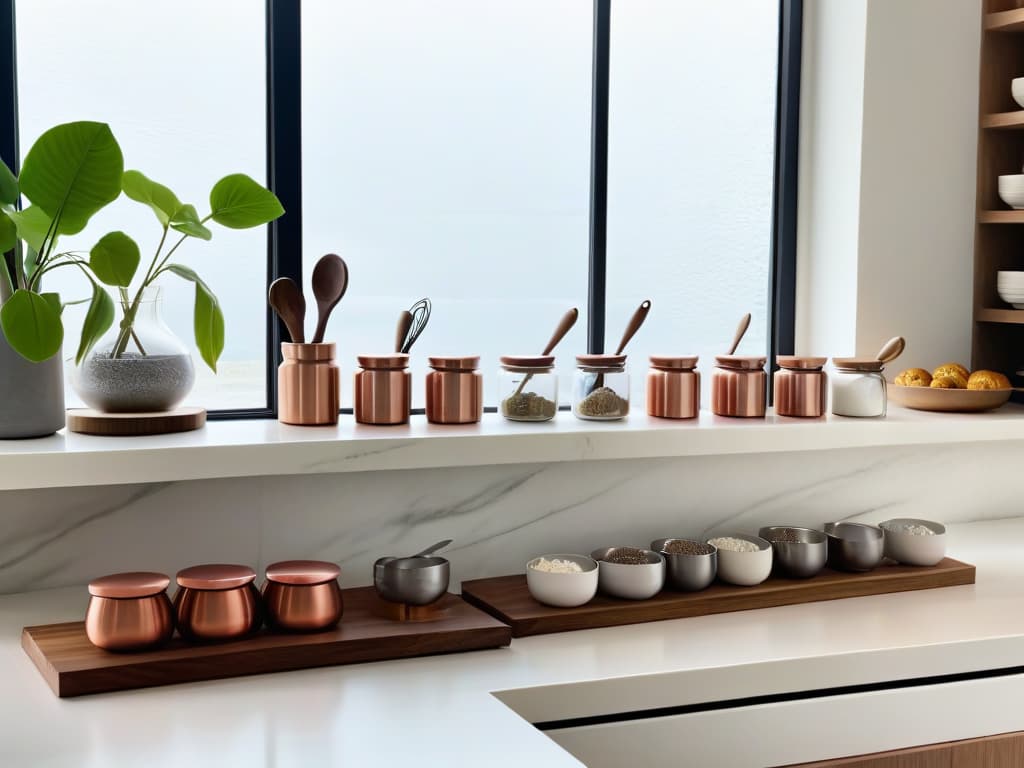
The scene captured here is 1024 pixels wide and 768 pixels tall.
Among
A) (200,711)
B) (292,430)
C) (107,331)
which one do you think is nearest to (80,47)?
(107,331)

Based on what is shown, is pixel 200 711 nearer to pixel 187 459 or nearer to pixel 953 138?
pixel 187 459

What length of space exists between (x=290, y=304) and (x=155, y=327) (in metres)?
0.22

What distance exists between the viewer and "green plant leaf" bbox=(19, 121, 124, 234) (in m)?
1.53

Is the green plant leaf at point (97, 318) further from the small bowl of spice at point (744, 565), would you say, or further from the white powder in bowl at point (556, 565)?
the small bowl of spice at point (744, 565)

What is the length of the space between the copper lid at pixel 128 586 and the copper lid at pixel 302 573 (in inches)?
6.1

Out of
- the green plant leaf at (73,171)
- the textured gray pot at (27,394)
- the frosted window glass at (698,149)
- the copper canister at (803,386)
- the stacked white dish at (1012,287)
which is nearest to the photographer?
the green plant leaf at (73,171)

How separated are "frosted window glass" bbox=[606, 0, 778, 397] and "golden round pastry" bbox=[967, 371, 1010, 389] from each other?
48 cm

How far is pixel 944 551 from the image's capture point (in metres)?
2.04

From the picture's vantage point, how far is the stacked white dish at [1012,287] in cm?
237

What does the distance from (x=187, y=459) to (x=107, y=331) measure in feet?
0.85

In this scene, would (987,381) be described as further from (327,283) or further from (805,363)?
(327,283)

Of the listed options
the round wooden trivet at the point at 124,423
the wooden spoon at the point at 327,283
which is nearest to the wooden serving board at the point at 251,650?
the round wooden trivet at the point at 124,423

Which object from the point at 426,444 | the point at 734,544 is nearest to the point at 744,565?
the point at 734,544

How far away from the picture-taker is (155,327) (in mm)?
1788
